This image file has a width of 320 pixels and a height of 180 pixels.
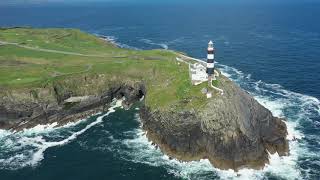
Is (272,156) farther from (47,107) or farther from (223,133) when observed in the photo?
(47,107)

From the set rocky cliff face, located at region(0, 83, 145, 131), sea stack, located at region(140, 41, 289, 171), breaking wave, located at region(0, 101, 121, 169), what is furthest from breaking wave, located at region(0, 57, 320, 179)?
rocky cliff face, located at region(0, 83, 145, 131)

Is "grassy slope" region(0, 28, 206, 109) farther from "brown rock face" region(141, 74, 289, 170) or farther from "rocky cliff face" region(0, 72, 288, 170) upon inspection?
"brown rock face" region(141, 74, 289, 170)

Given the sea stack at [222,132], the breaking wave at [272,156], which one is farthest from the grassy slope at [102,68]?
the breaking wave at [272,156]

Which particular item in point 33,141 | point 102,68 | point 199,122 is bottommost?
point 33,141

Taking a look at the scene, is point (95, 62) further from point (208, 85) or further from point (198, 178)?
point (198, 178)

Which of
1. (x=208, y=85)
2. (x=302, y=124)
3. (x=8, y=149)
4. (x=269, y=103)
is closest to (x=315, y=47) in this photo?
(x=269, y=103)

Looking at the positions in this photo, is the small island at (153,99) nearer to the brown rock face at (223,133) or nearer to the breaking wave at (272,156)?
the brown rock face at (223,133)

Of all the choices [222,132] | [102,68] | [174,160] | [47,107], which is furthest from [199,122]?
[102,68]
